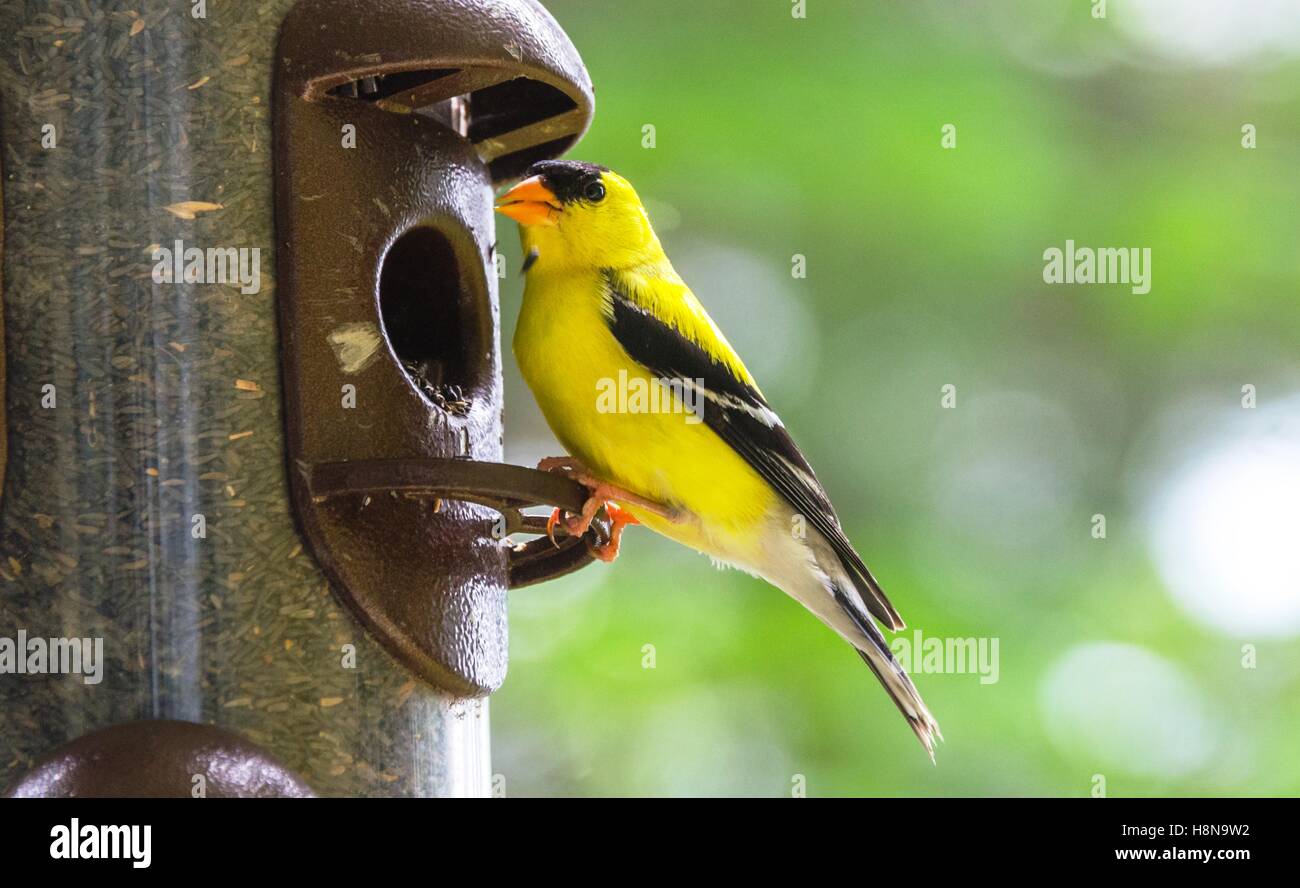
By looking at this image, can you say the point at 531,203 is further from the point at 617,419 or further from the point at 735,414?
the point at 735,414

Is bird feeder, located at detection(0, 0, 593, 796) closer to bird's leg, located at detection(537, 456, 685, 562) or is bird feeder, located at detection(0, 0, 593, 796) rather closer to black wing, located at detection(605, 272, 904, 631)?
bird's leg, located at detection(537, 456, 685, 562)

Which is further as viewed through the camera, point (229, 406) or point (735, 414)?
point (735, 414)

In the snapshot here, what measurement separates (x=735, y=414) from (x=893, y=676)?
0.92 m

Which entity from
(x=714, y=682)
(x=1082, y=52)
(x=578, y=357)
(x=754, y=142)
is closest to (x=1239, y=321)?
(x=1082, y=52)

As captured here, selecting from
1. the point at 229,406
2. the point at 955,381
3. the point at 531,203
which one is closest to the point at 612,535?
the point at 531,203

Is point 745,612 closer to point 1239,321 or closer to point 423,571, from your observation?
point 1239,321

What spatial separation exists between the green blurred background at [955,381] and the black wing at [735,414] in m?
2.26

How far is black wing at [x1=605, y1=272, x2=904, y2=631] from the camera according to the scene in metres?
4.02

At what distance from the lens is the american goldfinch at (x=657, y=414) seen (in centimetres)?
395

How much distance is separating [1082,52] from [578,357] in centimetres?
453

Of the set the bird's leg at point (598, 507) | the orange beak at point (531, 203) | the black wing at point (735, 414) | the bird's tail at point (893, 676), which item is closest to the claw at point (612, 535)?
the bird's leg at point (598, 507)

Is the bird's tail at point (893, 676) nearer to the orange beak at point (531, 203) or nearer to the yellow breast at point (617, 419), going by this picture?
the yellow breast at point (617, 419)

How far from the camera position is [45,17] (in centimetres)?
312

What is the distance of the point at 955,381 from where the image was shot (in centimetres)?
726
